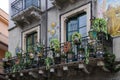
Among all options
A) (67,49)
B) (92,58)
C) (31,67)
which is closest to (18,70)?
(31,67)

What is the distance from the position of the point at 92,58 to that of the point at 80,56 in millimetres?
1003

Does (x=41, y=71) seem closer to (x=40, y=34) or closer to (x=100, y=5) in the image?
(x=40, y=34)

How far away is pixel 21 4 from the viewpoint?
723 inches

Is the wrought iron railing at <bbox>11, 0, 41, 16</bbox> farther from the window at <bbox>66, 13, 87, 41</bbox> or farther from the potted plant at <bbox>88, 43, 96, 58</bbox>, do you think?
the potted plant at <bbox>88, 43, 96, 58</bbox>

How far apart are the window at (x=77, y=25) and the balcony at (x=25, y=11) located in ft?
7.00

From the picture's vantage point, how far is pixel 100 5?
45.6 ft

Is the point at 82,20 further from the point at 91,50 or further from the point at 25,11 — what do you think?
the point at 25,11

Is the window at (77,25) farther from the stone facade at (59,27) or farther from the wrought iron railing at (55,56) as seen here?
the wrought iron railing at (55,56)

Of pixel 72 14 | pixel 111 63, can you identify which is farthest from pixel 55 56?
pixel 111 63

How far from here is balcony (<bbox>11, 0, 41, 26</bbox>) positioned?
1709 centimetres

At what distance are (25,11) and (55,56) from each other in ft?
12.5

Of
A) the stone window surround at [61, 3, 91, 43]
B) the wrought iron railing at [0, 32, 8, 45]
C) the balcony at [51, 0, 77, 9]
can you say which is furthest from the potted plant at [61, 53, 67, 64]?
the wrought iron railing at [0, 32, 8, 45]

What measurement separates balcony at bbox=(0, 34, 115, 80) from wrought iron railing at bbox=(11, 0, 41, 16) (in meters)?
2.24

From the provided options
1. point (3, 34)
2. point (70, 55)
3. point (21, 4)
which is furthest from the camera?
point (3, 34)
